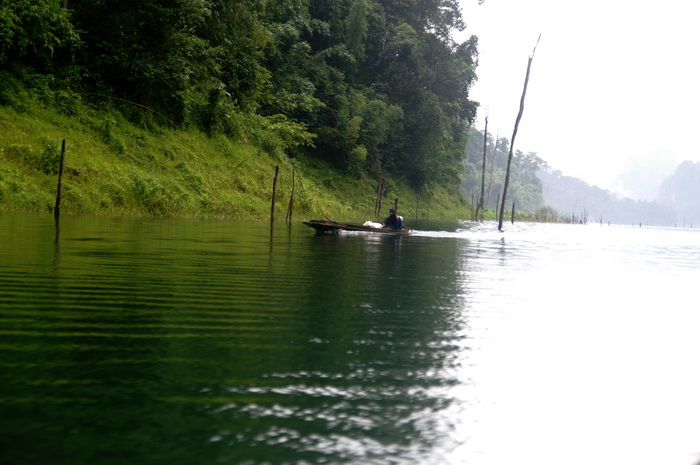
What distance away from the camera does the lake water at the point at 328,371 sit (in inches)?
89.9

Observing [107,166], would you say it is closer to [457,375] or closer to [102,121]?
[102,121]

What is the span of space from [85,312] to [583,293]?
19.7 feet

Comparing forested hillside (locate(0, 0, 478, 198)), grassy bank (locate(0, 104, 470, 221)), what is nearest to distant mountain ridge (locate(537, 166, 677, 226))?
forested hillside (locate(0, 0, 478, 198))

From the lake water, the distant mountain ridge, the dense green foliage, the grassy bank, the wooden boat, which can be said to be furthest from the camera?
the distant mountain ridge

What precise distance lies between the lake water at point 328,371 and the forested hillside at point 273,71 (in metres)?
16.0

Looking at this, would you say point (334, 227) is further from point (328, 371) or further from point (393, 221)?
point (328, 371)

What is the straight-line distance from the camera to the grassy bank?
17.1 metres

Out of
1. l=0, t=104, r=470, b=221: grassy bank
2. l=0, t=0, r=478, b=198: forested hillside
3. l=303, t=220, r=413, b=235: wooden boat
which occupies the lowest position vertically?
l=303, t=220, r=413, b=235: wooden boat

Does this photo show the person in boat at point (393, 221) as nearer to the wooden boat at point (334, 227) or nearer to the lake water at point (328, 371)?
the wooden boat at point (334, 227)

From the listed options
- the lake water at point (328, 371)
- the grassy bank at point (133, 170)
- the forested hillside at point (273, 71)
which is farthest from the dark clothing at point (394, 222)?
the lake water at point (328, 371)

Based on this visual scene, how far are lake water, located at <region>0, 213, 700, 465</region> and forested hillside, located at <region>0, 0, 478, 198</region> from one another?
15957mm

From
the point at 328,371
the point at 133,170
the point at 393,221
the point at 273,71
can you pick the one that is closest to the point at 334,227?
the point at 393,221

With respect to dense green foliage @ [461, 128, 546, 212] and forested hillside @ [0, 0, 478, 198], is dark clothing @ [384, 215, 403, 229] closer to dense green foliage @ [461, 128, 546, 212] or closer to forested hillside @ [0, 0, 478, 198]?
forested hillside @ [0, 0, 478, 198]

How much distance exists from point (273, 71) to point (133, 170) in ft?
60.6
